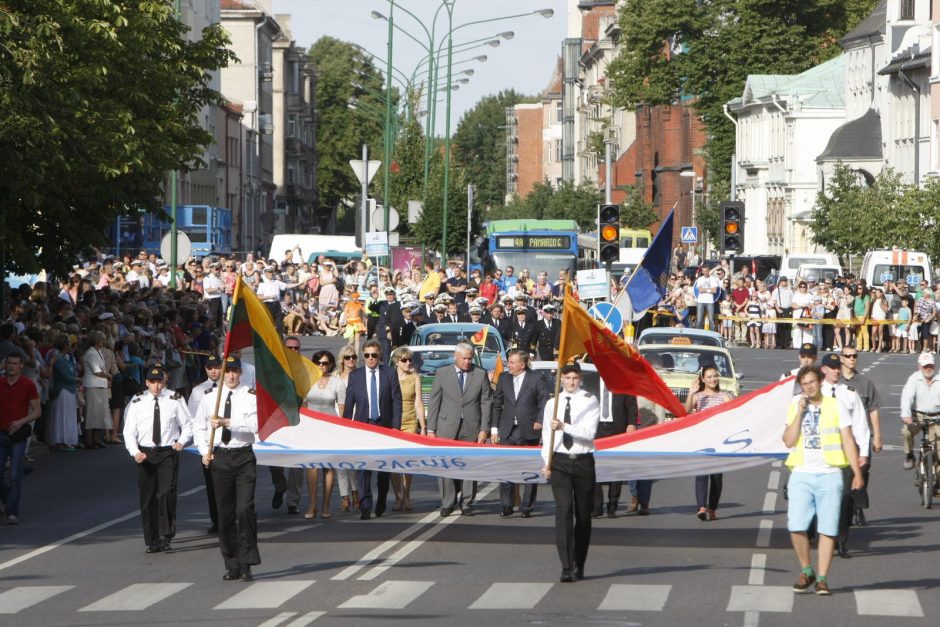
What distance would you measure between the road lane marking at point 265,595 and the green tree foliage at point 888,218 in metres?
45.4

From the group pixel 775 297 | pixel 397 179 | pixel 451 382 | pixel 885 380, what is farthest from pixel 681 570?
pixel 397 179

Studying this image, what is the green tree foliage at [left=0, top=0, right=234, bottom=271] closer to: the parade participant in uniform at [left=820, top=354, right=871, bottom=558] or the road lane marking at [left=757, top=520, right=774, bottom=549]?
the road lane marking at [left=757, top=520, right=774, bottom=549]

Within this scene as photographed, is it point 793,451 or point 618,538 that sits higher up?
point 793,451

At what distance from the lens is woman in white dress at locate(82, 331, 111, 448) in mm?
26438

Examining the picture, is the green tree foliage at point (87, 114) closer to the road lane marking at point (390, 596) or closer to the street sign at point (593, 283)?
the street sign at point (593, 283)

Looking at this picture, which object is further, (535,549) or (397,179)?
(397,179)

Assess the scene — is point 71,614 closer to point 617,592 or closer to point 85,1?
point 617,592

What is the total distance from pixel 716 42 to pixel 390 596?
7942 centimetres

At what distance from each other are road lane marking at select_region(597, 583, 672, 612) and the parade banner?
2.78 metres

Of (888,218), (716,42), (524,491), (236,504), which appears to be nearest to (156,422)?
(236,504)

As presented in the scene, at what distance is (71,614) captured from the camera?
41.4 ft

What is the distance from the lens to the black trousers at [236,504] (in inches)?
563

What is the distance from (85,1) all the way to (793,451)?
16.6m

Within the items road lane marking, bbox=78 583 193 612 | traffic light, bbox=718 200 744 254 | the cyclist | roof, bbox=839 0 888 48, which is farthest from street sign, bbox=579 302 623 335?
roof, bbox=839 0 888 48
